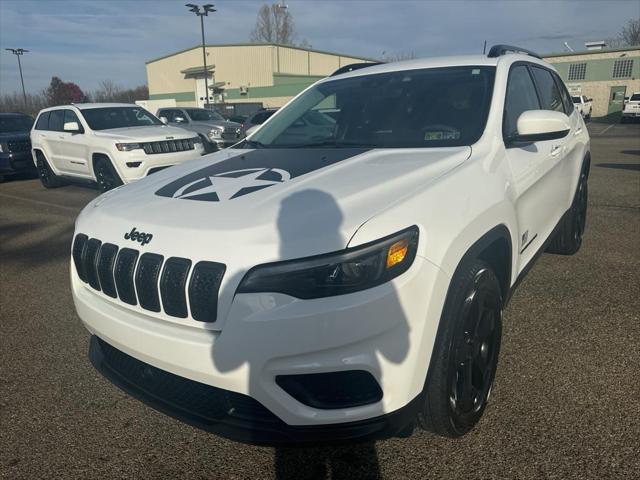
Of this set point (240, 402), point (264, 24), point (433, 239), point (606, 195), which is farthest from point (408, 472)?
point (264, 24)

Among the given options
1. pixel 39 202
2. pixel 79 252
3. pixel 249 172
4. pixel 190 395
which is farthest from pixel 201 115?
pixel 190 395

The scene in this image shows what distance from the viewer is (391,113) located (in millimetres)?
3146

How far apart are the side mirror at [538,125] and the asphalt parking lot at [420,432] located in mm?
1330

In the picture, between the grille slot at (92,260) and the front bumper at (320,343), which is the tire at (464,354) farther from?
the grille slot at (92,260)

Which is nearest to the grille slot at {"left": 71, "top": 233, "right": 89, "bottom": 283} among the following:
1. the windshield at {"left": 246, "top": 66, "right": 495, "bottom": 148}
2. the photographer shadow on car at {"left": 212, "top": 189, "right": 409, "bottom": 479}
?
the photographer shadow on car at {"left": 212, "top": 189, "right": 409, "bottom": 479}

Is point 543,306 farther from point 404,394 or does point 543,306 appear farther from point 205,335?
point 205,335

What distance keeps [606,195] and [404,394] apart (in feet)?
25.5

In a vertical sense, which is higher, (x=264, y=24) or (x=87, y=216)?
(x=264, y=24)

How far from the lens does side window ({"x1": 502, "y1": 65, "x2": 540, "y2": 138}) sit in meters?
2.86

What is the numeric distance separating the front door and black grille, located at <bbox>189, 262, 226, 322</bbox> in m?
48.7

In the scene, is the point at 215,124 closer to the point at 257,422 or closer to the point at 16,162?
the point at 16,162

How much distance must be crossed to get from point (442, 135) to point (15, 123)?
13.4m

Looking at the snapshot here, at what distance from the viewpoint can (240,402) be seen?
1.90m

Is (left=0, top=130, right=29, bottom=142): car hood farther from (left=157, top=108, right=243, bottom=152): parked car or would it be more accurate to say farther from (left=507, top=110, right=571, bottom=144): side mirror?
(left=507, top=110, right=571, bottom=144): side mirror
